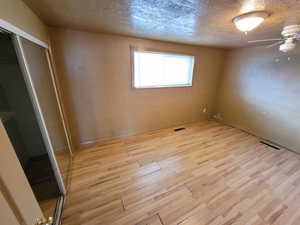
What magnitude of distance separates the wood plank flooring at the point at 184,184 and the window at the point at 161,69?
1.36 meters

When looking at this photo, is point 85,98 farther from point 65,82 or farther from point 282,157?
point 282,157

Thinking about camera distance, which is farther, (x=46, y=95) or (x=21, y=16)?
(x=46, y=95)

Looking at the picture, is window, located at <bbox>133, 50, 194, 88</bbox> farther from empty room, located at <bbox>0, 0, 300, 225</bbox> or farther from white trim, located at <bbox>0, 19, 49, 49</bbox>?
white trim, located at <bbox>0, 19, 49, 49</bbox>

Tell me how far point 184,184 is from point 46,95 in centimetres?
219

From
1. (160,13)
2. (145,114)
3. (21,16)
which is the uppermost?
(160,13)

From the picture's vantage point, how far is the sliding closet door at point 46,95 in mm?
1257

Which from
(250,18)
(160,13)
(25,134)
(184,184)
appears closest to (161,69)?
(160,13)

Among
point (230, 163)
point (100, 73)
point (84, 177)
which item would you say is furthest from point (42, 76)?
point (230, 163)

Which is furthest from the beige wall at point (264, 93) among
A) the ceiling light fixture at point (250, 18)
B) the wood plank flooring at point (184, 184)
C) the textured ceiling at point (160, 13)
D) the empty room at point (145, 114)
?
the ceiling light fixture at point (250, 18)

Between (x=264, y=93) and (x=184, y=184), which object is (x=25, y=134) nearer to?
(x=184, y=184)

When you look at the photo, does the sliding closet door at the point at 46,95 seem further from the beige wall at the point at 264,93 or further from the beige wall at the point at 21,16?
the beige wall at the point at 264,93

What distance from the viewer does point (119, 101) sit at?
2631 mm

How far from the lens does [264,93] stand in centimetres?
282

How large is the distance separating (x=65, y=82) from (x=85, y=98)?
398 millimetres
